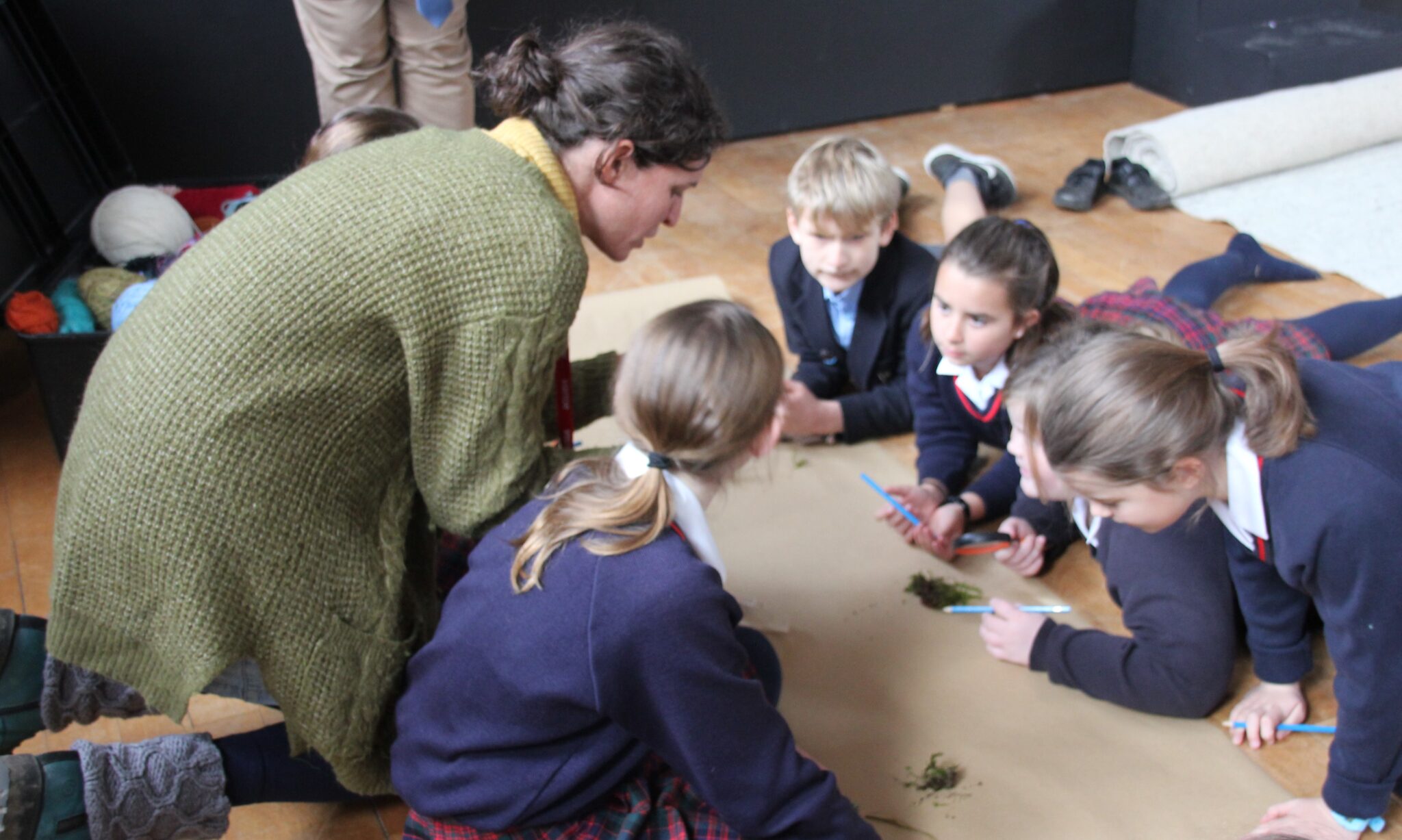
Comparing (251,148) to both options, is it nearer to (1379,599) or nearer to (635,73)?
(635,73)

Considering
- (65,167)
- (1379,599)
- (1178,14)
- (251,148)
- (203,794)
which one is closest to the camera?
(1379,599)

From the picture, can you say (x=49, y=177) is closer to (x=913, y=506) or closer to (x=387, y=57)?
(x=387, y=57)

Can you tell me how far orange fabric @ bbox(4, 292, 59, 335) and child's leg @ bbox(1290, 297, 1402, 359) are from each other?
8.11ft

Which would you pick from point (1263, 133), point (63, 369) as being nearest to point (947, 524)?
point (63, 369)

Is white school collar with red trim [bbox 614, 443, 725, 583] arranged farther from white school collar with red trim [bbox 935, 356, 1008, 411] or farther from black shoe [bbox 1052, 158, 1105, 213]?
black shoe [bbox 1052, 158, 1105, 213]

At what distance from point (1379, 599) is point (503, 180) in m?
1.08

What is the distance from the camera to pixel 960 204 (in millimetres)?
2961

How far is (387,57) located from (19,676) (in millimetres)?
1793

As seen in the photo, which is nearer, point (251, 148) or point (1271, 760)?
point (1271, 760)

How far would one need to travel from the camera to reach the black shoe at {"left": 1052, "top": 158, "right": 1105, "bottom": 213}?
3.06 meters

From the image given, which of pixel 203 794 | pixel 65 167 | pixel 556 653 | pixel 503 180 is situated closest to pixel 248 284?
pixel 503 180

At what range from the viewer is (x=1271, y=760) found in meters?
1.48

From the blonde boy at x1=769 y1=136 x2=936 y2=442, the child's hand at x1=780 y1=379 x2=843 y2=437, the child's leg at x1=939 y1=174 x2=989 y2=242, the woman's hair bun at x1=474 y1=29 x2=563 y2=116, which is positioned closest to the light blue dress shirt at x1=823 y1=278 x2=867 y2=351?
the blonde boy at x1=769 y1=136 x2=936 y2=442

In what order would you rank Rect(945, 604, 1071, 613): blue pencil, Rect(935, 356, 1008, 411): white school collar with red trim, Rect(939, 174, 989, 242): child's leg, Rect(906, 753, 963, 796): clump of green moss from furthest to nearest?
Rect(939, 174, 989, 242): child's leg → Rect(935, 356, 1008, 411): white school collar with red trim → Rect(945, 604, 1071, 613): blue pencil → Rect(906, 753, 963, 796): clump of green moss
